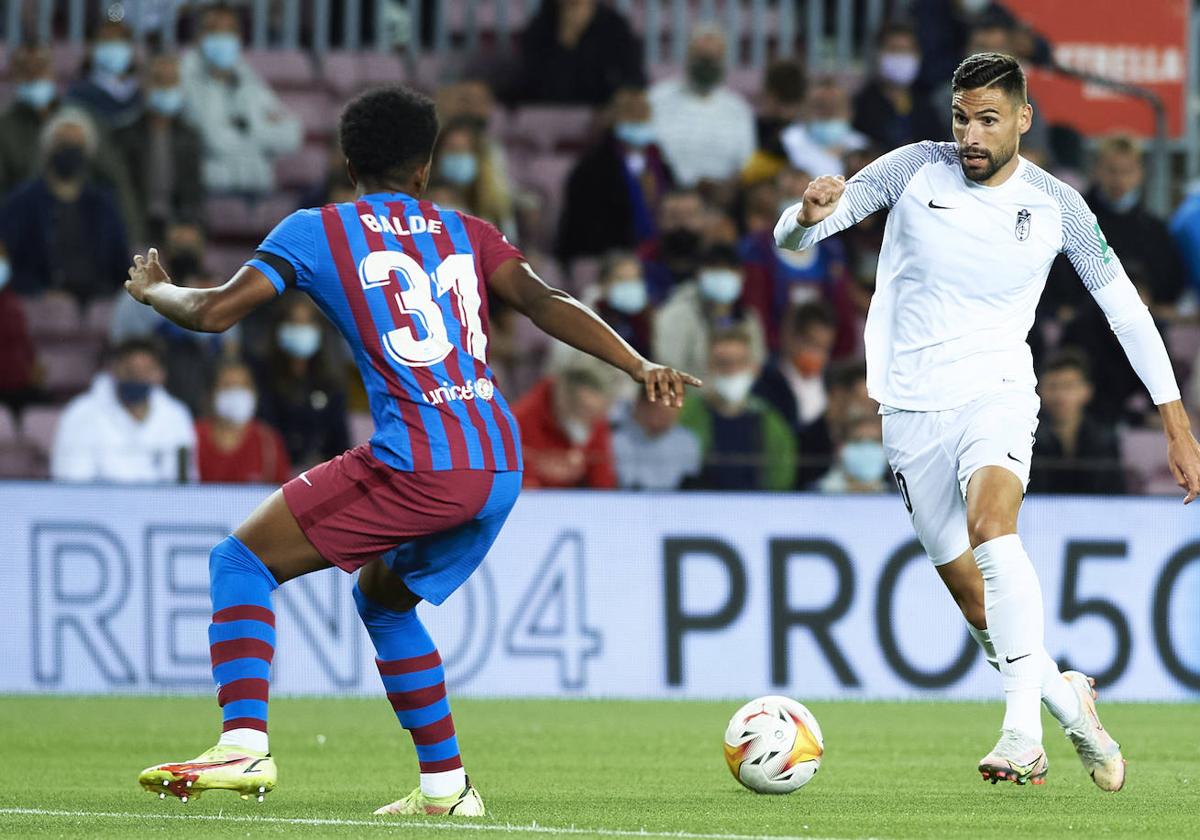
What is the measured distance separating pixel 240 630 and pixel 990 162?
9.31 feet

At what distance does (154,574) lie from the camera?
39.7 feet

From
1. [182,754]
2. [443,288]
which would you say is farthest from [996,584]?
[182,754]

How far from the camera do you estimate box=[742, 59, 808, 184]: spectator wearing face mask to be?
1614 centimetres

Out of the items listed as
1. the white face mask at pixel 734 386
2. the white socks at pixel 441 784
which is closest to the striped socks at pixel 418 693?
the white socks at pixel 441 784

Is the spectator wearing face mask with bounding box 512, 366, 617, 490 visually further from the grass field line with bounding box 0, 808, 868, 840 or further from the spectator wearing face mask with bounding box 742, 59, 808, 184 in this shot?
the grass field line with bounding box 0, 808, 868, 840

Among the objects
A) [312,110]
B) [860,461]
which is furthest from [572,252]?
[860,461]

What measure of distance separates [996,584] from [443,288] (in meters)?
2.03

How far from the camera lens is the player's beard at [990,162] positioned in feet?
23.6

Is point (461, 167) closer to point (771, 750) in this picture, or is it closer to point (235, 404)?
point (235, 404)

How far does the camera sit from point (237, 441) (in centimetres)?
1293

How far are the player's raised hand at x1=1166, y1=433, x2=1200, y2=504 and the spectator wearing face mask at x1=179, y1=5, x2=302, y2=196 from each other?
979 cm

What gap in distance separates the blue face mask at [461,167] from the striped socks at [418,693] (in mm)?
8606

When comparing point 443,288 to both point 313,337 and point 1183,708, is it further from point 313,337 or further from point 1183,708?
point 313,337

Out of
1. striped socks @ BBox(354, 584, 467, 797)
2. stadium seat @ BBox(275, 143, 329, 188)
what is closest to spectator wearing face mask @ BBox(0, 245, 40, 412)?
stadium seat @ BBox(275, 143, 329, 188)
